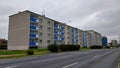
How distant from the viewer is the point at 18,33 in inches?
2173

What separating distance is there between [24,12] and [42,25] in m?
8.95

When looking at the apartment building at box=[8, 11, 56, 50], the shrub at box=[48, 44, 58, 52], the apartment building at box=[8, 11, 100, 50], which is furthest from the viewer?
the apartment building at box=[8, 11, 100, 50]

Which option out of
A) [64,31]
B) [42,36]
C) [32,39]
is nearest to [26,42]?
[32,39]

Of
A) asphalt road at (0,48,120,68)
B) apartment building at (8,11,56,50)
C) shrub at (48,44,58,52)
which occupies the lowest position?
asphalt road at (0,48,120,68)

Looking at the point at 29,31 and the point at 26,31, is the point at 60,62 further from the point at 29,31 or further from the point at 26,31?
the point at 26,31

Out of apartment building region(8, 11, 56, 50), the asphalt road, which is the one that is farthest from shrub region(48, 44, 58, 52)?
the asphalt road

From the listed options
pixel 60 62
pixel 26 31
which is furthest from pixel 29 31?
pixel 60 62

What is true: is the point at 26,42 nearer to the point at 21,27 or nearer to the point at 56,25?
the point at 21,27

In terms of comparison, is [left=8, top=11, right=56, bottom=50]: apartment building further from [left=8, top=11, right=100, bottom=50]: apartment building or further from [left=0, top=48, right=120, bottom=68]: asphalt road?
[left=0, top=48, right=120, bottom=68]: asphalt road

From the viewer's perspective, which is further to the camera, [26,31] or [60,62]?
[26,31]

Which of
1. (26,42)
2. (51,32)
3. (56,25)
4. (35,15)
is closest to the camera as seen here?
(26,42)

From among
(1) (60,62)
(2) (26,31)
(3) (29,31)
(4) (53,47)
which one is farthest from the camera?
(2) (26,31)

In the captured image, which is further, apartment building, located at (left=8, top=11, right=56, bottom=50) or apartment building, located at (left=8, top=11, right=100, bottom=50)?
apartment building, located at (left=8, top=11, right=100, bottom=50)

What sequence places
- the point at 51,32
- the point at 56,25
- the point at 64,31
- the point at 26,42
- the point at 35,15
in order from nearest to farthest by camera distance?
1. the point at 26,42
2. the point at 35,15
3. the point at 51,32
4. the point at 56,25
5. the point at 64,31
